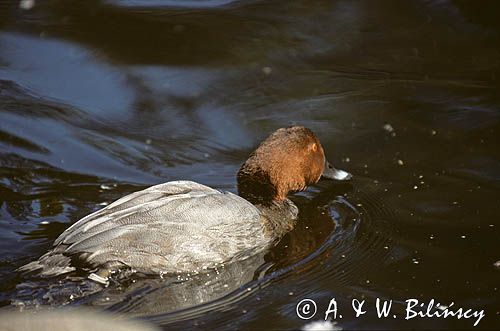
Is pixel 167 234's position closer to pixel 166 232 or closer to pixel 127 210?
pixel 166 232

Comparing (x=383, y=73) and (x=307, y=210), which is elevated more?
(x=383, y=73)

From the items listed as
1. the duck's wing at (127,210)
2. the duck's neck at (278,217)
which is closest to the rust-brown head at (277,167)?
the duck's neck at (278,217)

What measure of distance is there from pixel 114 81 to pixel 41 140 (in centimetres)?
93

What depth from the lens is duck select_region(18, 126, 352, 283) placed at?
14.6 feet

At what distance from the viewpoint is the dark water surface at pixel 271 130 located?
435 cm

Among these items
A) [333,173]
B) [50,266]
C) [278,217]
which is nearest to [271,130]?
[333,173]

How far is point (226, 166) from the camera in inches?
236

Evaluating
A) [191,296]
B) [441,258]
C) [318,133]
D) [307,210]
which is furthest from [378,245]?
[318,133]

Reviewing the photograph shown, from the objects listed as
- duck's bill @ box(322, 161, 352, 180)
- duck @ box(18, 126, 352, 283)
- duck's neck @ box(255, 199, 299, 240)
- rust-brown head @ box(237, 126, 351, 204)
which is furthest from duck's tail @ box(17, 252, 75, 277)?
duck's bill @ box(322, 161, 352, 180)

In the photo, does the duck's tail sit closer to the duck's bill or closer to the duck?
the duck

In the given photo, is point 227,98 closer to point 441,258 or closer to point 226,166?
point 226,166

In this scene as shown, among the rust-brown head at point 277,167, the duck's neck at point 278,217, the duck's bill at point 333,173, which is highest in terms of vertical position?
the rust-brown head at point 277,167

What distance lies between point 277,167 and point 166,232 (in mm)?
1041

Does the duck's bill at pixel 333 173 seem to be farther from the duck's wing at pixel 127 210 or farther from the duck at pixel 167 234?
the duck's wing at pixel 127 210
